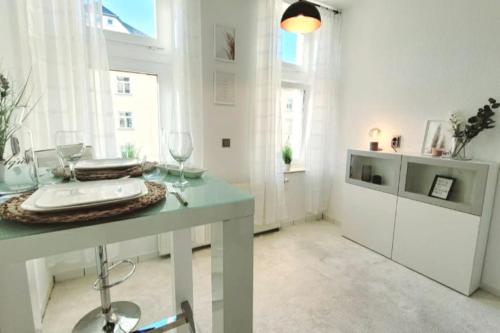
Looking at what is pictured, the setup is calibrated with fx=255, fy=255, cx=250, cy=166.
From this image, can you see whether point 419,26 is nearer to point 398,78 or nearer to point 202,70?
point 398,78

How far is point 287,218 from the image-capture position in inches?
125

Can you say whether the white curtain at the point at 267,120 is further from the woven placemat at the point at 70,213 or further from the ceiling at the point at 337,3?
the woven placemat at the point at 70,213

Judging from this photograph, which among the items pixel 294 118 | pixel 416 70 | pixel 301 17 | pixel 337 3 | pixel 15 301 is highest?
pixel 337 3

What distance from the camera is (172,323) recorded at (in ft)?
3.67

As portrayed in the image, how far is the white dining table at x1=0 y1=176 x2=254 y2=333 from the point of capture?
1.80 feet

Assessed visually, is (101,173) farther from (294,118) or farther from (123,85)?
(294,118)

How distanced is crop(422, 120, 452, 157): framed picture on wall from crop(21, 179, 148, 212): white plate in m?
2.51

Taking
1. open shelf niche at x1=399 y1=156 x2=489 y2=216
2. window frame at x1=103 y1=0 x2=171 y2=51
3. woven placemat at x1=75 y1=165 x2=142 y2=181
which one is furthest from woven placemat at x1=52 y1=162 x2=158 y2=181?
open shelf niche at x1=399 y1=156 x2=489 y2=216

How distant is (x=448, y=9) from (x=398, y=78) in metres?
0.65

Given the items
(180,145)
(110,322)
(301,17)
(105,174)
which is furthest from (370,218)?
(105,174)

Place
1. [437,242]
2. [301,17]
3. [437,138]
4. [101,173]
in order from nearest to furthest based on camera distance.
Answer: [101,173] < [301,17] < [437,242] < [437,138]

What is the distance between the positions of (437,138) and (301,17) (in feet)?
5.46

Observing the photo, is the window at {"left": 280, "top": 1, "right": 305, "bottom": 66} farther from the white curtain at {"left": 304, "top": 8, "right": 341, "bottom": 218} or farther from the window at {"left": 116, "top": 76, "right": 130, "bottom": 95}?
the window at {"left": 116, "top": 76, "right": 130, "bottom": 95}

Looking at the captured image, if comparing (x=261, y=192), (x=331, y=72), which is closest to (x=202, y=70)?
(x=261, y=192)
